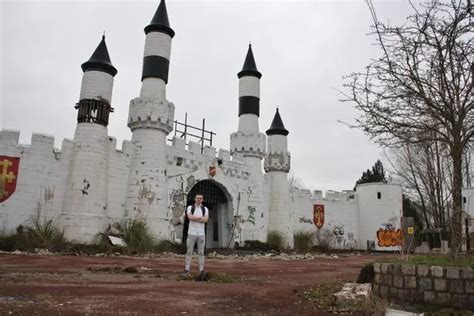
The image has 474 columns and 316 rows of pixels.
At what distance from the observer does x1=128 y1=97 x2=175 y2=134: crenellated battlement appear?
1930 cm

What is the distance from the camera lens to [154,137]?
1950 cm

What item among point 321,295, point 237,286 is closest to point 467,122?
point 321,295

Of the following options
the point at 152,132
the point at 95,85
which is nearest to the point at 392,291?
the point at 152,132

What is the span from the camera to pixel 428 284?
230 inches

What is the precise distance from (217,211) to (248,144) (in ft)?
15.2

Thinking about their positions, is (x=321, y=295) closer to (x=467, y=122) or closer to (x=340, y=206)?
(x=467, y=122)

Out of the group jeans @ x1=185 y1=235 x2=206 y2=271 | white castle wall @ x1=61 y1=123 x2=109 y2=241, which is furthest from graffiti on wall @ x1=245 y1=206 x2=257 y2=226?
jeans @ x1=185 y1=235 x2=206 y2=271

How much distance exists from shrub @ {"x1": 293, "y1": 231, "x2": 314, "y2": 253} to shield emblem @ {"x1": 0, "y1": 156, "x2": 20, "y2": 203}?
1693 centimetres

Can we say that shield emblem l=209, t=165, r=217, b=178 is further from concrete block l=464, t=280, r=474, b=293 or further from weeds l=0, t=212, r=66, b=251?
concrete block l=464, t=280, r=474, b=293

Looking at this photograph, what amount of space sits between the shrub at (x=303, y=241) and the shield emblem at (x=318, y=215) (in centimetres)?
245

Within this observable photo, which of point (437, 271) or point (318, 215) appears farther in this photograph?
point (318, 215)

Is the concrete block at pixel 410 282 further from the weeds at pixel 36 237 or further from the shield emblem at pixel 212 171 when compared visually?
the shield emblem at pixel 212 171

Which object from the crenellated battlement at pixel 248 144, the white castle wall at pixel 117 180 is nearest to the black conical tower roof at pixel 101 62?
the white castle wall at pixel 117 180

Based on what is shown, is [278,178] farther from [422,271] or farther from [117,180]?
[422,271]
